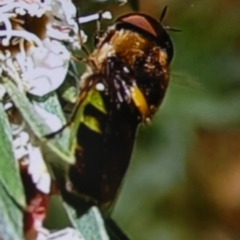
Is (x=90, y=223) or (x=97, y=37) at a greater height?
(x=97, y=37)

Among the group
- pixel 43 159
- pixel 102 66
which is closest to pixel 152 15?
pixel 102 66

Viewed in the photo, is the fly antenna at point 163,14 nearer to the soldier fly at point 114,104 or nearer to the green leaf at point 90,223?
the soldier fly at point 114,104

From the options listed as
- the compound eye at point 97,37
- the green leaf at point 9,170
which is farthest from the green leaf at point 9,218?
the compound eye at point 97,37

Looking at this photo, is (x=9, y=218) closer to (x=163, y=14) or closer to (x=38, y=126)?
(x=38, y=126)

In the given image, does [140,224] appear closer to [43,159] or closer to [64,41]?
[43,159]

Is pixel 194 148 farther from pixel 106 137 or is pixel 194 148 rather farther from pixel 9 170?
pixel 9 170

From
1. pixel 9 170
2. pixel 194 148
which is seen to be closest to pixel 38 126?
pixel 9 170
